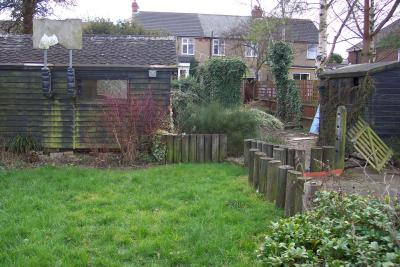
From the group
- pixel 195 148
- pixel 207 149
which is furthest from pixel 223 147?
pixel 195 148

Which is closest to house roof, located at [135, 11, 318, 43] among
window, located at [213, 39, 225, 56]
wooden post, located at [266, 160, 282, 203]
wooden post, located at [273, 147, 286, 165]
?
window, located at [213, 39, 225, 56]

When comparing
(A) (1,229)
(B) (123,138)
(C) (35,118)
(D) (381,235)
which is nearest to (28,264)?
(A) (1,229)

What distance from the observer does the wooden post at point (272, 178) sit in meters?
6.51

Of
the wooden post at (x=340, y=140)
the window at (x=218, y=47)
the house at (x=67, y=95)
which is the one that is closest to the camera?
the wooden post at (x=340, y=140)

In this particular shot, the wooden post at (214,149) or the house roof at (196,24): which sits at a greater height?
the house roof at (196,24)

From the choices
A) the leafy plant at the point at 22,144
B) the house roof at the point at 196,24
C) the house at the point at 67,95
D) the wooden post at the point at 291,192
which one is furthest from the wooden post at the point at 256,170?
the house roof at the point at 196,24

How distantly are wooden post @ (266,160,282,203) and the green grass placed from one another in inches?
8.3

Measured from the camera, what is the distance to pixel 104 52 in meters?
12.9

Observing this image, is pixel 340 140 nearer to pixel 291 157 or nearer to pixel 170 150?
pixel 291 157

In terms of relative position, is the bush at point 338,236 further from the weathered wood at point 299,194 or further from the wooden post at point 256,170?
the wooden post at point 256,170

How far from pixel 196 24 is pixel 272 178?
39.0 m

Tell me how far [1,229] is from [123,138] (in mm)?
5250

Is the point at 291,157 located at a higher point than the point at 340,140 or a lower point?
lower

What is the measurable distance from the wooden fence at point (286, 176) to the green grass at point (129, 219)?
0.25 m
